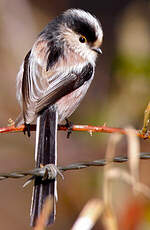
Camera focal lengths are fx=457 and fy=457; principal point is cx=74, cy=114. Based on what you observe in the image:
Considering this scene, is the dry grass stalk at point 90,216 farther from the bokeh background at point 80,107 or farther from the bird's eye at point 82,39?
the bird's eye at point 82,39

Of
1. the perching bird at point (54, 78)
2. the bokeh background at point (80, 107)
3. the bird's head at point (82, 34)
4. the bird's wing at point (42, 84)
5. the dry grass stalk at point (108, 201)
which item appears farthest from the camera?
the bokeh background at point (80, 107)

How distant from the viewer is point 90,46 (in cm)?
461

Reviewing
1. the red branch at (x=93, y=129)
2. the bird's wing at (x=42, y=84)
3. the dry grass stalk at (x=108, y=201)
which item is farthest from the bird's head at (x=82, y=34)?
the dry grass stalk at (x=108, y=201)

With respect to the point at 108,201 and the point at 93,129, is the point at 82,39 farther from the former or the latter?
the point at 108,201

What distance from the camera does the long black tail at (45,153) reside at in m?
3.20

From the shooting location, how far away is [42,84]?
3.94m

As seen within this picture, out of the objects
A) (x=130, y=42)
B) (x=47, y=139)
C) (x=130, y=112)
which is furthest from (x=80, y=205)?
(x=47, y=139)

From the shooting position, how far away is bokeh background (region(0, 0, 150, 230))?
17.9 ft

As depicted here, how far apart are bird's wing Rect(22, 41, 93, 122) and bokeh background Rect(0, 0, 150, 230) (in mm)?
1116

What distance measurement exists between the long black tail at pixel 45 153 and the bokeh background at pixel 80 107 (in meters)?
1.06

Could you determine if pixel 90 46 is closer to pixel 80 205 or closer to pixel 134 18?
pixel 134 18

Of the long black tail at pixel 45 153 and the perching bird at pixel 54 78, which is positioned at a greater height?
the perching bird at pixel 54 78

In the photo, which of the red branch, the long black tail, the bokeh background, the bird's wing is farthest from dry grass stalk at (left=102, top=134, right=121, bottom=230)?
the bokeh background

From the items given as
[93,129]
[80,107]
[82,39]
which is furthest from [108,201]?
[80,107]
